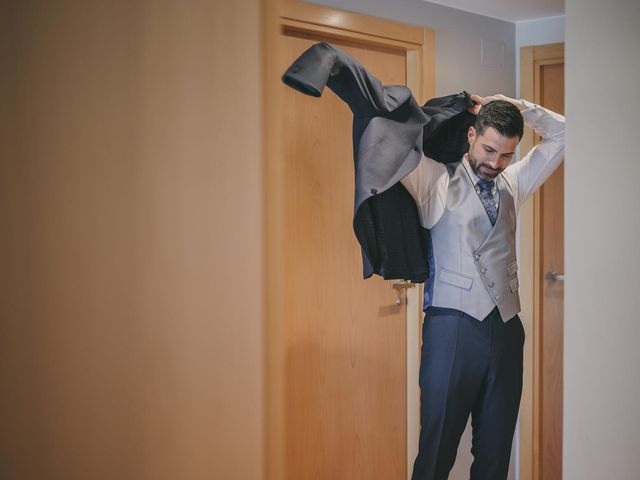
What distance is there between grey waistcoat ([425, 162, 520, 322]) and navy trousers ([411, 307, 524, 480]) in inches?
1.5

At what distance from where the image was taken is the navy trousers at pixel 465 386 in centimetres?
191

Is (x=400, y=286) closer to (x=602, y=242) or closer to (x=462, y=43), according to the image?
(x=462, y=43)

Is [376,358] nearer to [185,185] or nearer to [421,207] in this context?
[421,207]

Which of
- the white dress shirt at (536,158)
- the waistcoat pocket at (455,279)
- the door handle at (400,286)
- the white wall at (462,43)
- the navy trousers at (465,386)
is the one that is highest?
the white wall at (462,43)

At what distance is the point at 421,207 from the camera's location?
1.96 meters

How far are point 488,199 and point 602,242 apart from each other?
0.65m

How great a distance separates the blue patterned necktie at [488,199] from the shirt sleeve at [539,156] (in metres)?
0.16

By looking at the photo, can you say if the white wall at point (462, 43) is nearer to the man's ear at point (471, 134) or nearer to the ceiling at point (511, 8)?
the ceiling at point (511, 8)


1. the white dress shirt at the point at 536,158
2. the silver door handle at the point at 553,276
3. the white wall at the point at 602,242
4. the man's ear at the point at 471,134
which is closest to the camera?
the white wall at the point at 602,242

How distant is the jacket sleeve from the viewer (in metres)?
1.43

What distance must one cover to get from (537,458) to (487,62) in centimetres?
168

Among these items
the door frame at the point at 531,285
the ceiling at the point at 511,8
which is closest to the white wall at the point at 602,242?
the ceiling at the point at 511,8

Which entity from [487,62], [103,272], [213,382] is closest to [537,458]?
[487,62]

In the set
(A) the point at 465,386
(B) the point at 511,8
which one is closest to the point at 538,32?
(B) the point at 511,8
